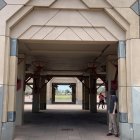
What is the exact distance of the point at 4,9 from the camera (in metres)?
9.99

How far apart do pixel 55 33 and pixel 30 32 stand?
91cm

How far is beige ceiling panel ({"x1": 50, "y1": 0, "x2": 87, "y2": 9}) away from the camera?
10.3 meters

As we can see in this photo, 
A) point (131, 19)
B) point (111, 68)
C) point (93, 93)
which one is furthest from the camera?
point (93, 93)

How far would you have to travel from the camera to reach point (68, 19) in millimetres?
10336

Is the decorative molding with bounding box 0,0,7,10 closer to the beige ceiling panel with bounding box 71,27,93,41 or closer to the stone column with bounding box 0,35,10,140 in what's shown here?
the stone column with bounding box 0,35,10,140

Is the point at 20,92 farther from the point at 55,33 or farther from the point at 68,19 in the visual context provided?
the point at 68,19

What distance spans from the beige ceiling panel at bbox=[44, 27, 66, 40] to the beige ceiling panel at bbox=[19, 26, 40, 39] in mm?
492

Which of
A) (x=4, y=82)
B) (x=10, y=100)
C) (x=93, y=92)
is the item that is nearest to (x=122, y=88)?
(x=10, y=100)

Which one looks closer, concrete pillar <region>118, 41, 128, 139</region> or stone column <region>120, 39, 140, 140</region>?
stone column <region>120, 39, 140, 140</region>

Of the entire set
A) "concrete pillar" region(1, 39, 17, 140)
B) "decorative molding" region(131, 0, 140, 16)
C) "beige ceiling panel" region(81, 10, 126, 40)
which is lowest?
"concrete pillar" region(1, 39, 17, 140)

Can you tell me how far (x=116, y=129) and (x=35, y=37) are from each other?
491 cm

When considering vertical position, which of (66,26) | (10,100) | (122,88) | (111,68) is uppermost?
(66,26)

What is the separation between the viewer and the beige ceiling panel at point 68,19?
1030 cm

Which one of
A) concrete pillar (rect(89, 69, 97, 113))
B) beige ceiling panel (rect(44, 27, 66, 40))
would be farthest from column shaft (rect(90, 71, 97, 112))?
beige ceiling panel (rect(44, 27, 66, 40))
